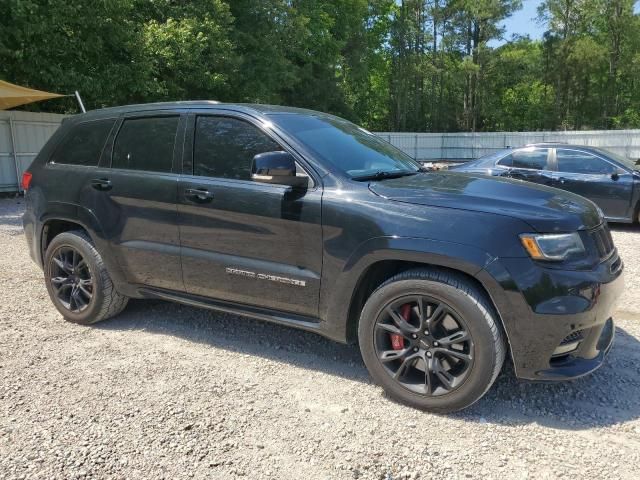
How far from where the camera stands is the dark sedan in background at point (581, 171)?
8.64m

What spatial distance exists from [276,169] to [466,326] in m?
1.46

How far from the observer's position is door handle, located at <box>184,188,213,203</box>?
3725 mm

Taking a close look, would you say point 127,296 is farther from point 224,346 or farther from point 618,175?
point 618,175

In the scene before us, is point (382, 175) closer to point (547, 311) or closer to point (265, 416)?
point (547, 311)

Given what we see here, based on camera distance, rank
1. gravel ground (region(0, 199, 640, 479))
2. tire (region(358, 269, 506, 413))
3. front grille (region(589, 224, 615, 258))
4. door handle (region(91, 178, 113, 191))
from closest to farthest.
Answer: gravel ground (region(0, 199, 640, 479)) → tire (region(358, 269, 506, 413)) → front grille (region(589, 224, 615, 258)) → door handle (region(91, 178, 113, 191))

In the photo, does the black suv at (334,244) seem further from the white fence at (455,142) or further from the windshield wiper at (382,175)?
the white fence at (455,142)

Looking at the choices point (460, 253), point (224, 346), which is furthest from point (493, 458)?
point (224, 346)

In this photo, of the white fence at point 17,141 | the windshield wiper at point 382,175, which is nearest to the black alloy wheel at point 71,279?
the windshield wiper at point 382,175

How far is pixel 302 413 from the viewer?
10.2 ft

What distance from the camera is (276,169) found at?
10.6 ft

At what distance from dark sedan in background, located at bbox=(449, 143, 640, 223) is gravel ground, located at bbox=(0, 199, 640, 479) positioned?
5079mm

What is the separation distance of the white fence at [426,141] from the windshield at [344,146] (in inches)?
268

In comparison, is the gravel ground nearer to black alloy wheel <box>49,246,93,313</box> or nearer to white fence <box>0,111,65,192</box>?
black alloy wheel <box>49,246,93,313</box>

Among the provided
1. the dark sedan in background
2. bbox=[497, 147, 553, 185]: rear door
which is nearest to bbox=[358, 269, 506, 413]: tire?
the dark sedan in background
